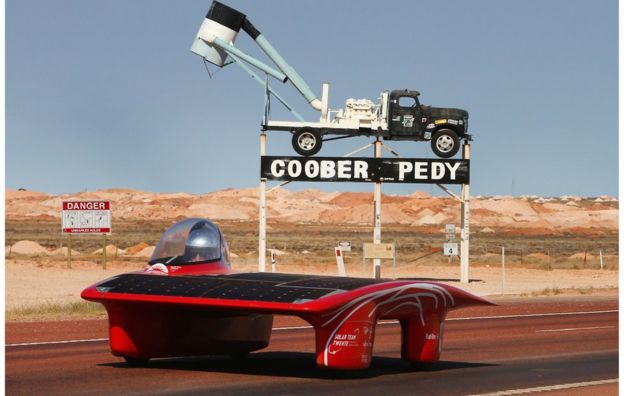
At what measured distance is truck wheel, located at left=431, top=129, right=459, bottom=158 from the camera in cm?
4100

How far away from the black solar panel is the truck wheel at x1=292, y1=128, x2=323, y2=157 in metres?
25.7

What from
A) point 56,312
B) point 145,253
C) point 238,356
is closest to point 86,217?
point 56,312

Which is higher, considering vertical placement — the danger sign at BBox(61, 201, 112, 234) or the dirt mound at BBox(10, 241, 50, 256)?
the danger sign at BBox(61, 201, 112, 234)

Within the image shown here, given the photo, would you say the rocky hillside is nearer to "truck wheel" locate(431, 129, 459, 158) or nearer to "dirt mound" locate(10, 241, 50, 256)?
"dirt mound" locate(10, 241, 50, 256)

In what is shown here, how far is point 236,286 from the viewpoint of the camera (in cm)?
1419

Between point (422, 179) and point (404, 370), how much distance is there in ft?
85.1

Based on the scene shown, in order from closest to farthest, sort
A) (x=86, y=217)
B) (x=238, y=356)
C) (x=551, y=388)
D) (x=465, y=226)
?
(x=551, y=388), (x=238, y=356), (x=465, y=226), (x=86, y=217)

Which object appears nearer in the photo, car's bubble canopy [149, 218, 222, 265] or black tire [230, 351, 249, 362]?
car's bubble canopy [149, 218, 222, 265]

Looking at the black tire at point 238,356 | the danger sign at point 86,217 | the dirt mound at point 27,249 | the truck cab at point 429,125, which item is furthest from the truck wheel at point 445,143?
the dirt mound at point 27,249

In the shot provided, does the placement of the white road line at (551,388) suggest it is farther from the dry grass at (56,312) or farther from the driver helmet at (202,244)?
the dry grass at (56,312)

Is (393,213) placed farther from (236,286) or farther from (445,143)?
(236,286)

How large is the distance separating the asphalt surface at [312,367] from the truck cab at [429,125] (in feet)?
57.5

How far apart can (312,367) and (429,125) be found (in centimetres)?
2587

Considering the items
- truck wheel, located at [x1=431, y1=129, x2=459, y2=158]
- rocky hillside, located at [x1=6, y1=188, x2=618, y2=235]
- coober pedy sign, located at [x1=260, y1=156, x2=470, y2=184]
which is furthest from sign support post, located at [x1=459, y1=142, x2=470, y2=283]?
rocky hillside, located at [x1=6, y1=188, x2=618, y2=235]
